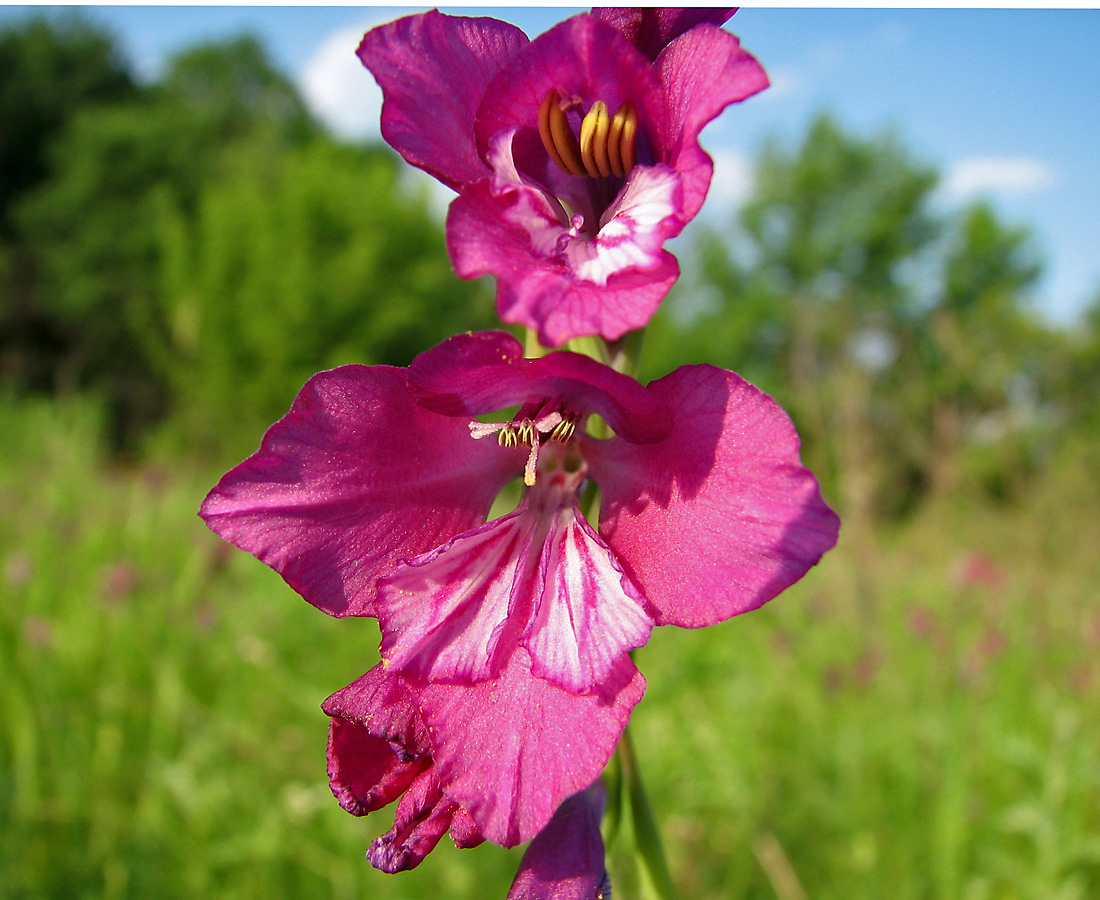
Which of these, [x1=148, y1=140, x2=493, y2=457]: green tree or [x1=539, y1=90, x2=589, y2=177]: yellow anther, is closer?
[x1=539, y1=90, x2=589, y2=177]: yellow anther

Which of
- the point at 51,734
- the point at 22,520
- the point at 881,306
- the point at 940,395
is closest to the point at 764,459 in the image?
the point at 51,734

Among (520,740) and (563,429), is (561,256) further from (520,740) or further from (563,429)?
(520,740)

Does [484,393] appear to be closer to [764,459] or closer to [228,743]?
[764,459]

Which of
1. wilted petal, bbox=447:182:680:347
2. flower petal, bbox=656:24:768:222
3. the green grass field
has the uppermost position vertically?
flower petal, bbox=656:24:768:222

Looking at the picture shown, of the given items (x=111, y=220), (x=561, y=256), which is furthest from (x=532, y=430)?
(x=111, y=220)

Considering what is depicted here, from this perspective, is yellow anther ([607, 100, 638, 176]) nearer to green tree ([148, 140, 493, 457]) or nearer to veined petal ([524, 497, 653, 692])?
veined petal ([524, 497, 653, 692])

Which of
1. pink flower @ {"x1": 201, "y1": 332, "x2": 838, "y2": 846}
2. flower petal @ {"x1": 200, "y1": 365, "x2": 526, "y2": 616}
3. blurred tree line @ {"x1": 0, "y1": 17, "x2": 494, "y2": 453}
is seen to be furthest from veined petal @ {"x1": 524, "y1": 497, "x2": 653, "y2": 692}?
blurred tree line @ {"x1": 0, "y1": 17, "x2": 494, "y2": 453}
